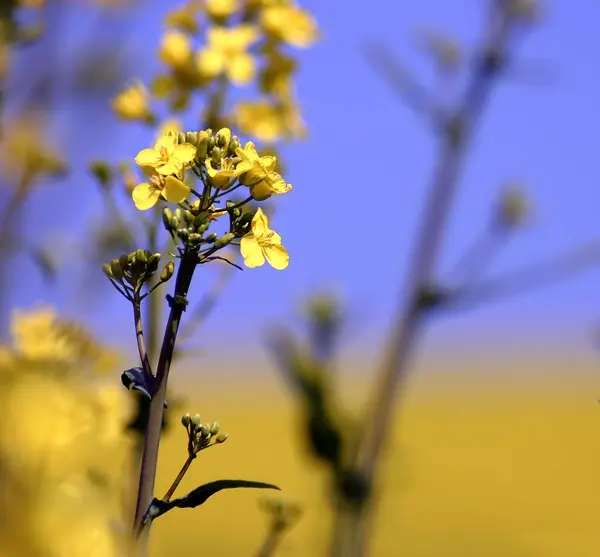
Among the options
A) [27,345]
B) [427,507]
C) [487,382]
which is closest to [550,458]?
[427,507]

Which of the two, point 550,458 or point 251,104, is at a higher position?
point 550,458

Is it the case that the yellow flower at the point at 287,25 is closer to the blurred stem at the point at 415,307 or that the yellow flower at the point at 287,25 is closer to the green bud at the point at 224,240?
the blurred stem at the point at 415,307

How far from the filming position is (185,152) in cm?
130

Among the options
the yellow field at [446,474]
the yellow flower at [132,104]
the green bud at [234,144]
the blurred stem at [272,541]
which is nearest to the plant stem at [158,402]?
the green bud at [234,144]

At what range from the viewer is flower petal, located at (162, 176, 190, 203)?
Result: 1278 millimetres

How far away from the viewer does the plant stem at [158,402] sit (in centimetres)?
117

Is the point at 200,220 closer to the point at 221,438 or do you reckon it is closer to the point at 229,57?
the point at 221,438

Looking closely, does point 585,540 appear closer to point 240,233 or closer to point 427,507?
point 427,507

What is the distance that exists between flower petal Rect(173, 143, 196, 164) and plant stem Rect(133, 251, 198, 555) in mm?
135

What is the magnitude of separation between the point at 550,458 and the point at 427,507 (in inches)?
323

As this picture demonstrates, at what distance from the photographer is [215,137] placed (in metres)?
1.32

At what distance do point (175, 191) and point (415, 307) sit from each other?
5.20ft

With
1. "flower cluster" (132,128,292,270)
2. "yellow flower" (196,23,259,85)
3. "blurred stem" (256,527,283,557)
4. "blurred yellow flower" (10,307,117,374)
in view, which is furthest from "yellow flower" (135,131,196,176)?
"yellow flower" (196,23,259,85)

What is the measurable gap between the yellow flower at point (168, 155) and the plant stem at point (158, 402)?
127mm
